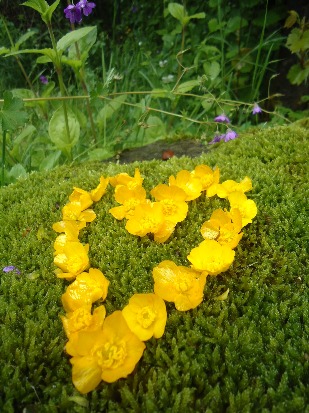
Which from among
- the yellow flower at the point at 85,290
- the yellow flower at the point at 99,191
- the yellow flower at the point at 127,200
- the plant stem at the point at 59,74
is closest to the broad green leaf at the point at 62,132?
the plant stem at the point at 59,74

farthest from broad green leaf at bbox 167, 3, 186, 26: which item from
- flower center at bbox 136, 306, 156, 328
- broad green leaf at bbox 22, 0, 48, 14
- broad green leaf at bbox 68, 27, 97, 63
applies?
flower center at bbox 136, 306, 156, 328

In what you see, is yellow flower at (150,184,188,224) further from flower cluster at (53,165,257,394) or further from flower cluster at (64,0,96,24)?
flower cluster at (64,0,96,24)

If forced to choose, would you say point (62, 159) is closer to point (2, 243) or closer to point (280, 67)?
point (2, 243)

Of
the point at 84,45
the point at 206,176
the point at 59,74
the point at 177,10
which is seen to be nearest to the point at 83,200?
the point at 206,176

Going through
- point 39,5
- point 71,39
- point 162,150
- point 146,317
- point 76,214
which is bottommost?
point 162,150

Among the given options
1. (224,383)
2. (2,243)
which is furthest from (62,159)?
(224,383)

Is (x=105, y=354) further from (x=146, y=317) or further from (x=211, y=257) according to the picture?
(x=211, y=257)
